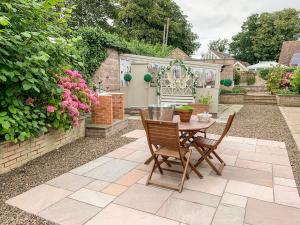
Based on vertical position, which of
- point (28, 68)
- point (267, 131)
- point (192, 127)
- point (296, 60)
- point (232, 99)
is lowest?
point (267, 131)

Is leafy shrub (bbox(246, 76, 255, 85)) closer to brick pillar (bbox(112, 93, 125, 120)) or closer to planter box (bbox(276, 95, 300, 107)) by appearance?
planter box (bbox(276, 95, 300, 107))

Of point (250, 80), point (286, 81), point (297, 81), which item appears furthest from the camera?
point (250, 80)

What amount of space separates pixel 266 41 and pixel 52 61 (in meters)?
37.9

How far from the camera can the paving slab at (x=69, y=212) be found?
7.72ft

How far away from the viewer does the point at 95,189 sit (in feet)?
9.88

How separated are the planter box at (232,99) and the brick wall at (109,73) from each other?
23.0 feet

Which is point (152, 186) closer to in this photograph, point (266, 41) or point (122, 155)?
point (122, 155)

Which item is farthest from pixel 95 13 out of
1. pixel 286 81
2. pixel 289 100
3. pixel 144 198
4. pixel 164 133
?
pixel 144 198

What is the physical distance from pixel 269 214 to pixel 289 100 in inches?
436

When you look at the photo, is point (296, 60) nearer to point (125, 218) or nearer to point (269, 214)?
point (269, 214)

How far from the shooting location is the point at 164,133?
2986 mm

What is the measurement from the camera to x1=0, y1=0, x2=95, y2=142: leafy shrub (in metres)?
3.19

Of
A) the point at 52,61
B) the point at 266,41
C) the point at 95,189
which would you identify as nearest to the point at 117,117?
the point at 52,61

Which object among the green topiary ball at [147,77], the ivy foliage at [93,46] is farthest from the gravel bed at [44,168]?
the green topiary ball at [147,77]
